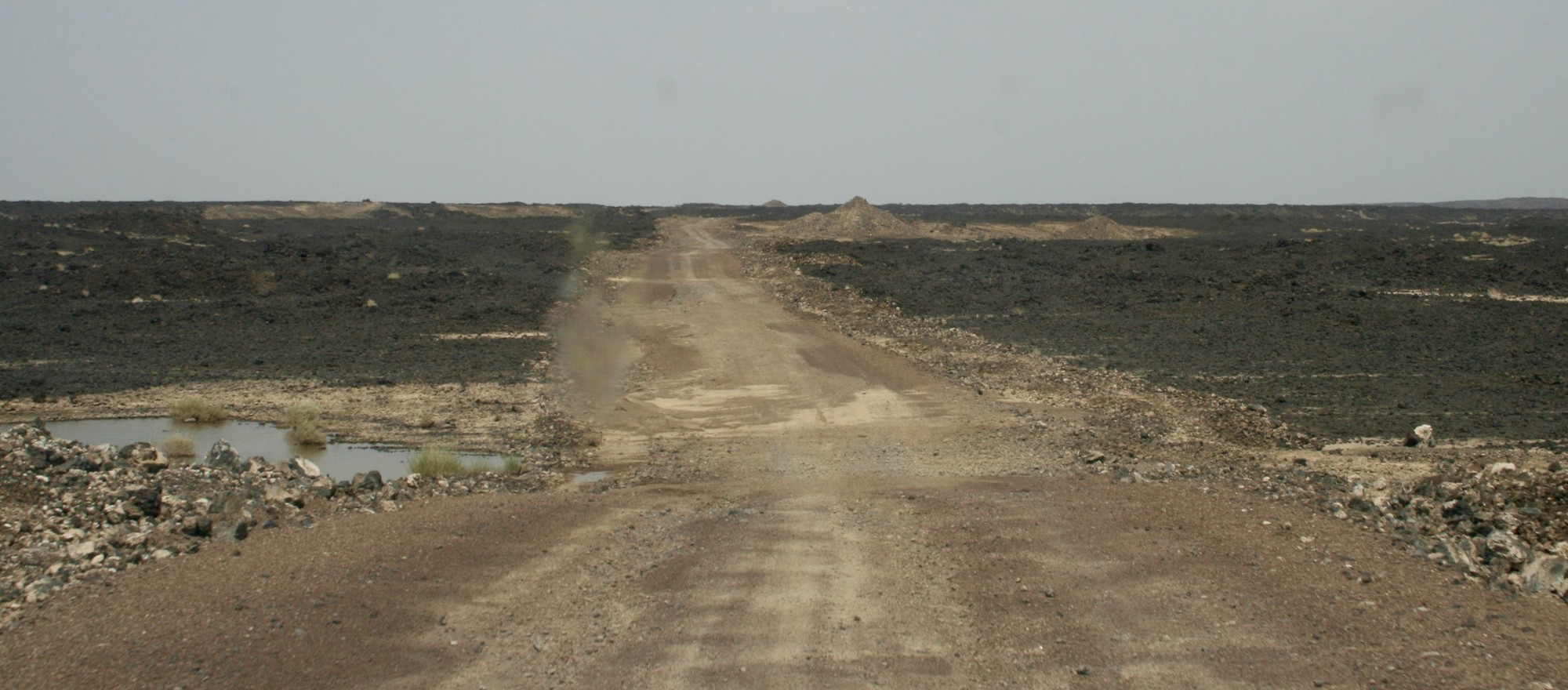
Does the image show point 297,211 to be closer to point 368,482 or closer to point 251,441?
point 251,441

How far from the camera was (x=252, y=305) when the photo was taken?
33.0 metres

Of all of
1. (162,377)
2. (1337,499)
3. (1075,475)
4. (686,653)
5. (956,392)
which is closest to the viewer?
(686,653)

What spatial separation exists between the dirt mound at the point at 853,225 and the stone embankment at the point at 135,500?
57294 millimetres

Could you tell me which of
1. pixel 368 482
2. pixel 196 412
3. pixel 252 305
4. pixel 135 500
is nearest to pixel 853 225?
pixel 252 305

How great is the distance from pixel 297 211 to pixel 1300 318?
102m

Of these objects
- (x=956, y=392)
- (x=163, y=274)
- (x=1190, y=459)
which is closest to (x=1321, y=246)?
(x=956, y=392)

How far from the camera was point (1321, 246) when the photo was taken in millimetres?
46219

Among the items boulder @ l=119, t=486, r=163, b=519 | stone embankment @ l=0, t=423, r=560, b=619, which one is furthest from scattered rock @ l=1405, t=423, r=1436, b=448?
boulder @ l=119, t=486, r=163, b=519

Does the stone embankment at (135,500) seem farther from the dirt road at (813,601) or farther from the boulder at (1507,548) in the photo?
the boulder at (1507,548)

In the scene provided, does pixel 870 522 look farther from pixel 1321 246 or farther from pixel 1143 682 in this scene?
A: pixel 1321 246

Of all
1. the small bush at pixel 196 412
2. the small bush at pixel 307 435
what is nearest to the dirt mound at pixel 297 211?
the small bush at pixel 196 412

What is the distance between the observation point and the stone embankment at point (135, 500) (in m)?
8.70

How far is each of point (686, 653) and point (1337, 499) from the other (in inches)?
256

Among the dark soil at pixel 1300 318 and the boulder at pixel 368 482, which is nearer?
the boulder at pixel 368 482
